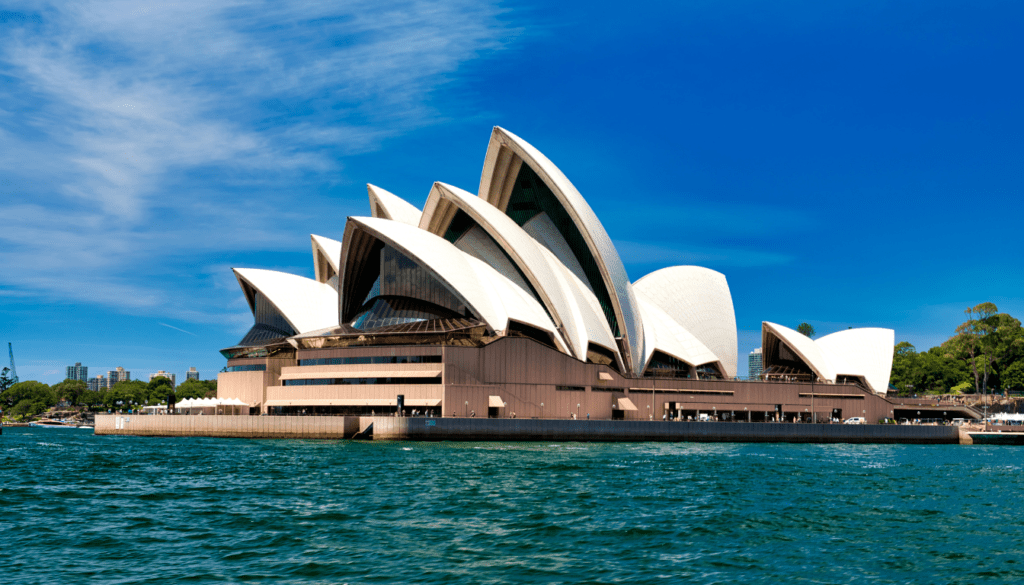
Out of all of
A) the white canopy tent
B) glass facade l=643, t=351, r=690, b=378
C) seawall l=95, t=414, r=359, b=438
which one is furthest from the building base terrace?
seawall l=95, t=414, r=359, b=438

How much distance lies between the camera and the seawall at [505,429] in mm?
52062

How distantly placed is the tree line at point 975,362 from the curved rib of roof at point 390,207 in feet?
230

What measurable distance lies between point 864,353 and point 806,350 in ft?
21.0

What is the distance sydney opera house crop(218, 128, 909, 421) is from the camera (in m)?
57.8

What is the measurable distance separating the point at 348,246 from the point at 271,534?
4747cm

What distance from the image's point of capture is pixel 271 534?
56.9ft

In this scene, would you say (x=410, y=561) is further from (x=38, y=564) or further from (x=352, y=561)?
(x=38, y=564)

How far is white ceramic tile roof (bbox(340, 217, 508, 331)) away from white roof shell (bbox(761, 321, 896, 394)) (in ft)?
111

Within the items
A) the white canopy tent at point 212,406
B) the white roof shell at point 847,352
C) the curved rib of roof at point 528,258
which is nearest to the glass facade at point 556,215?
the curved rib of roof at point 528,258

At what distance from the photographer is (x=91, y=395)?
503 feet

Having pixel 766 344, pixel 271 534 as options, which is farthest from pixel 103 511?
pixel 766 344

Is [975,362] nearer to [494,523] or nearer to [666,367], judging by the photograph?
[666,367]

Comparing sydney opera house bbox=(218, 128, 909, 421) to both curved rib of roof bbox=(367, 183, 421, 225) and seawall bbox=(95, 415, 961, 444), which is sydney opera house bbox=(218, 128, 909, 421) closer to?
curved rib of roof bbox=(367, 183, 421, 225)

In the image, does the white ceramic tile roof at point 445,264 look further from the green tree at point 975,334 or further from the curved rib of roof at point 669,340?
the green tree at point 975,334
